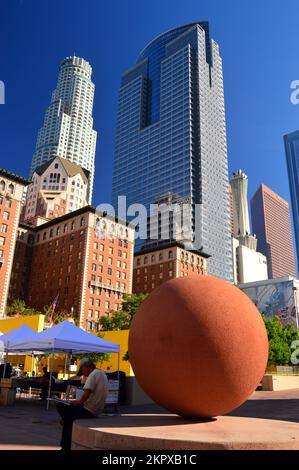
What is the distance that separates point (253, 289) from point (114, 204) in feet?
284

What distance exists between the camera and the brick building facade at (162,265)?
9406 centimetres

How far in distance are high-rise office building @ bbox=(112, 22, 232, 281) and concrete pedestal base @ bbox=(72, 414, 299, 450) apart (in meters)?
139

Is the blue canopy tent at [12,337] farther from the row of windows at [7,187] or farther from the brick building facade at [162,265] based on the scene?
the brick building facade at [162,265]

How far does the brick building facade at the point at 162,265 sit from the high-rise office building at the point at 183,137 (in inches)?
1813

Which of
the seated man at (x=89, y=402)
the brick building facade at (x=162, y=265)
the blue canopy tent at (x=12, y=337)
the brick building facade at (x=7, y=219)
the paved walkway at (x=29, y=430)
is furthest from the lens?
the brick building facade at (x=162, y=265)

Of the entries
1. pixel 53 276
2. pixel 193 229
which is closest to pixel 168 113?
pixel 193 229

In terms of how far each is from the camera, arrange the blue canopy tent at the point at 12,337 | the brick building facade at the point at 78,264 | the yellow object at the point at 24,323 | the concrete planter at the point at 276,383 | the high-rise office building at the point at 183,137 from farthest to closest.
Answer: the high-rise office building at the point at 183,137, the brick building facade at the point at 78,264, the yellow object at the point at 24,323, the concrete planter at the point at 276,383, the blue canopy tent at the point at 12,337

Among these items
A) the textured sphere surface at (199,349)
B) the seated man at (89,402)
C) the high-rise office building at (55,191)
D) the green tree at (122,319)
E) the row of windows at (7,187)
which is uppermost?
the high-rise office building at (55,191)

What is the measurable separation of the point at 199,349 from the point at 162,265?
89.5 metres

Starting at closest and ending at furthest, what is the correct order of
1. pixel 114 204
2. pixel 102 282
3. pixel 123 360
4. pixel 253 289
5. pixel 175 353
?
pixel 175 353 → pixel 123 360 → pixel 102 282 → pixel 253 289 → pixel 114 204

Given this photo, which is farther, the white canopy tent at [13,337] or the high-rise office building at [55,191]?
the high-rise office building at [55,191]

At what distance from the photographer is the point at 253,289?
4791 inches

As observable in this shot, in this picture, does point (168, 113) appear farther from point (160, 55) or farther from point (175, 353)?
point (175, 353)

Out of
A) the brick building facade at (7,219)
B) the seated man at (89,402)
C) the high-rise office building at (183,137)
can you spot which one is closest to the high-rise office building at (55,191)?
the high-rise office building at (183,137)
